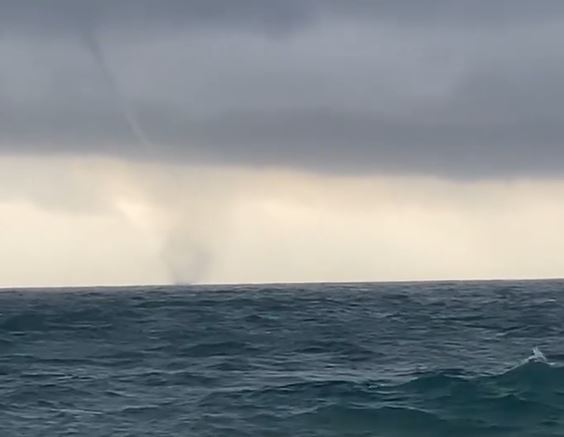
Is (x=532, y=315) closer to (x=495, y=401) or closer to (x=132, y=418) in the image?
Result: (x=495, y=401)

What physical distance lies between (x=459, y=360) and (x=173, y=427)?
18.6 metres

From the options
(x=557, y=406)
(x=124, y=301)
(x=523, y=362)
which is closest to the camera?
(x=557, y=406)

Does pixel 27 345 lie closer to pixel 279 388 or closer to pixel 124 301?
pixel 279 388

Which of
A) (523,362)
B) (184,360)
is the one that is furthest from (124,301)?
(523,362)

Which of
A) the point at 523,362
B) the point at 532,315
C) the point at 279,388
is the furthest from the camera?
the point at 532,315

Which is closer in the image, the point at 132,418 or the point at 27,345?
the point at 132,418

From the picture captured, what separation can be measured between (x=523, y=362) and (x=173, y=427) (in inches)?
727

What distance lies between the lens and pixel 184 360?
176 feet

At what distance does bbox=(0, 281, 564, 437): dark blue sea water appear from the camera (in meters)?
38.4

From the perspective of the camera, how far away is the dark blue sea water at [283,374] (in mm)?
38375

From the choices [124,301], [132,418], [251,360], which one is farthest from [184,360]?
[124,301]

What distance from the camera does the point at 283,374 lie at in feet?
159

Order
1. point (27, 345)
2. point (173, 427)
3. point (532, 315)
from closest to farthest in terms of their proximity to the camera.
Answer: point (173, 427) → point (27, 345) → point (532, 315)

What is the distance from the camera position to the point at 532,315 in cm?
7556
